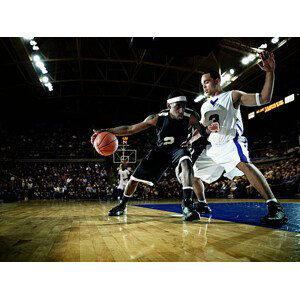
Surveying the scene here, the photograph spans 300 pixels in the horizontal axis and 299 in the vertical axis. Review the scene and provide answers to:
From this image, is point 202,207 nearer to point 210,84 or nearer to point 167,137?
point 167,137

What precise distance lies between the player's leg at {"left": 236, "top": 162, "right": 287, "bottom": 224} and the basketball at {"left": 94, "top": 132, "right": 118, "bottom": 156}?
5.79ft

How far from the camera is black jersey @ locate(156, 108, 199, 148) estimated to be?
338 centimetres

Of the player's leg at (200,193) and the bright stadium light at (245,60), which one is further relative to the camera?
the bright stadium light at (245,60)

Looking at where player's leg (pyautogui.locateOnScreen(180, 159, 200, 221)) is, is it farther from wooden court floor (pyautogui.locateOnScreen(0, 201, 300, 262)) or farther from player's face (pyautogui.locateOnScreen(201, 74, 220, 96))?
player's face (pyautogui.locateOnScreen(201, 74, 220, 96))

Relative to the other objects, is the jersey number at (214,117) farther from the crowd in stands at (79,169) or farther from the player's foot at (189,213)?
the crowd in stands at (79,169)

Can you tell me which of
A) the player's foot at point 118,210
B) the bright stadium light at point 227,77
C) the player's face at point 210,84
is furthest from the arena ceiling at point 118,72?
the player's foot at point 118,210

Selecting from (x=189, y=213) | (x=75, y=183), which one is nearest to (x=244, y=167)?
(x=189, y=213)

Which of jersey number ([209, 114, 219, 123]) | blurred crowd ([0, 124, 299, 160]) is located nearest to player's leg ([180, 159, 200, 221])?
jersey number ([209, 114, 219, 123])

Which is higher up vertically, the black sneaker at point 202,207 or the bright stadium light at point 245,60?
the bright stadium light at point 245,60

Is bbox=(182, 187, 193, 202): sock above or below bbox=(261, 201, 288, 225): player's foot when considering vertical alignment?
above

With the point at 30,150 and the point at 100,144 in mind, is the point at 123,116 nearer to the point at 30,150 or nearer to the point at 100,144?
the point at 100,144

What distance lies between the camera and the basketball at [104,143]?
12.2 feet

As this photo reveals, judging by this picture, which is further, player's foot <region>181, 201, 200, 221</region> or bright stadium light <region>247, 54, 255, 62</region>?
bright stadium light <region>247, 54, 255, 62</region>
